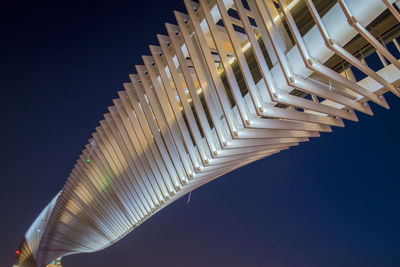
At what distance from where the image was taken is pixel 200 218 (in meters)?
72.7

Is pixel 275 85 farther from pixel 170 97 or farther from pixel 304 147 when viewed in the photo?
pixel 304 147

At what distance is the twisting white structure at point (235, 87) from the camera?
3998 mm

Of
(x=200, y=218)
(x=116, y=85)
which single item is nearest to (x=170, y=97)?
(x=116, y=85)

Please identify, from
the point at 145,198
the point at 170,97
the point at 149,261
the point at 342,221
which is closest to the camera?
the point at 170,97

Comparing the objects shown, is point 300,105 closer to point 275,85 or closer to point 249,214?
point 275,85

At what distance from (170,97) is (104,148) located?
16.1 feet

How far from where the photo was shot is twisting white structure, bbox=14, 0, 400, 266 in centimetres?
400

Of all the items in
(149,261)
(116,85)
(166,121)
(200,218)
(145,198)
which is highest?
(116,85)

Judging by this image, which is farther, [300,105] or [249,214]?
[249,214]

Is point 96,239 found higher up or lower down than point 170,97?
lower down

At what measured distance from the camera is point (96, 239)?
20.0 metres

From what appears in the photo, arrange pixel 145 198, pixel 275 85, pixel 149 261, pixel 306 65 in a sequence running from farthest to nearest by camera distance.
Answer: pixel 149 261 → pixel 145 198 → pixel 275 85 → pixel 306 65

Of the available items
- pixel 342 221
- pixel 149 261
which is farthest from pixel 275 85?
pixel 342 221

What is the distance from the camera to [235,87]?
487 centimetres
